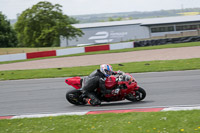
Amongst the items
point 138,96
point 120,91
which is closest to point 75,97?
point 120,91

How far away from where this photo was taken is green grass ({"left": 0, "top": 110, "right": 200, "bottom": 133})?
6155 millimetres

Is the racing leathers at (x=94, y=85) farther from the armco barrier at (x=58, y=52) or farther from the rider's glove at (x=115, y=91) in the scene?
the armco barrier at (x=58, y=52)

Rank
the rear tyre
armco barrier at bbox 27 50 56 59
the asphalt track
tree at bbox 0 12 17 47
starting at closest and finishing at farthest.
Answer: the asphalt track, the rear tyre, armco barrier at bbox 27 50 56 59, tree at bbox 0 12 17 47

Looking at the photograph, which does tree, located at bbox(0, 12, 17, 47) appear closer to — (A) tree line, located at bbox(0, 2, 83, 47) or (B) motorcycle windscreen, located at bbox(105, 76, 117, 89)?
(A) tree line, located at bbox(0, 2, 83, 47)

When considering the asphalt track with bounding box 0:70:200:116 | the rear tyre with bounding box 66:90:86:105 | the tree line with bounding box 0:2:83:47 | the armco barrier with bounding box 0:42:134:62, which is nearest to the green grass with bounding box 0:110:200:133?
the asphalt track with bounding box 0:70:200:116

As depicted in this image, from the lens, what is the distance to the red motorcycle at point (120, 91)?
355 inches

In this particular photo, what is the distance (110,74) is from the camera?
9133 millimetres

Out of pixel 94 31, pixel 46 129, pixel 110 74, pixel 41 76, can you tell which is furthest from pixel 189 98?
pixel 94 31

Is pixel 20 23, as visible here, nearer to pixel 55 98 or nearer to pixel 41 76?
pixel 41 76

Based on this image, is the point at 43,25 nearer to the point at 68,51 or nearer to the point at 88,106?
the point at 68,51

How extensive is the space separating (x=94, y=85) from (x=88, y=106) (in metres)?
0.77

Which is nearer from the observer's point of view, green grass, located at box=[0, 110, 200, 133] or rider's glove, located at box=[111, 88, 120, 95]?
green grass, located at box=[0, 110, 200, 133]

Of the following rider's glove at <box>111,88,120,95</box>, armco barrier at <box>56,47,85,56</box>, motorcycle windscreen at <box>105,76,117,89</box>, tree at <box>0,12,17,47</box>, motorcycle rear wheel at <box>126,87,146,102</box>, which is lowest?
motorcycle rear wheel at <box>126,87,146,102</box>

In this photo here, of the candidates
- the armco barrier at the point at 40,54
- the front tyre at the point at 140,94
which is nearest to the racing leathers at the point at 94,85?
the front tyre at the point at 140,94
